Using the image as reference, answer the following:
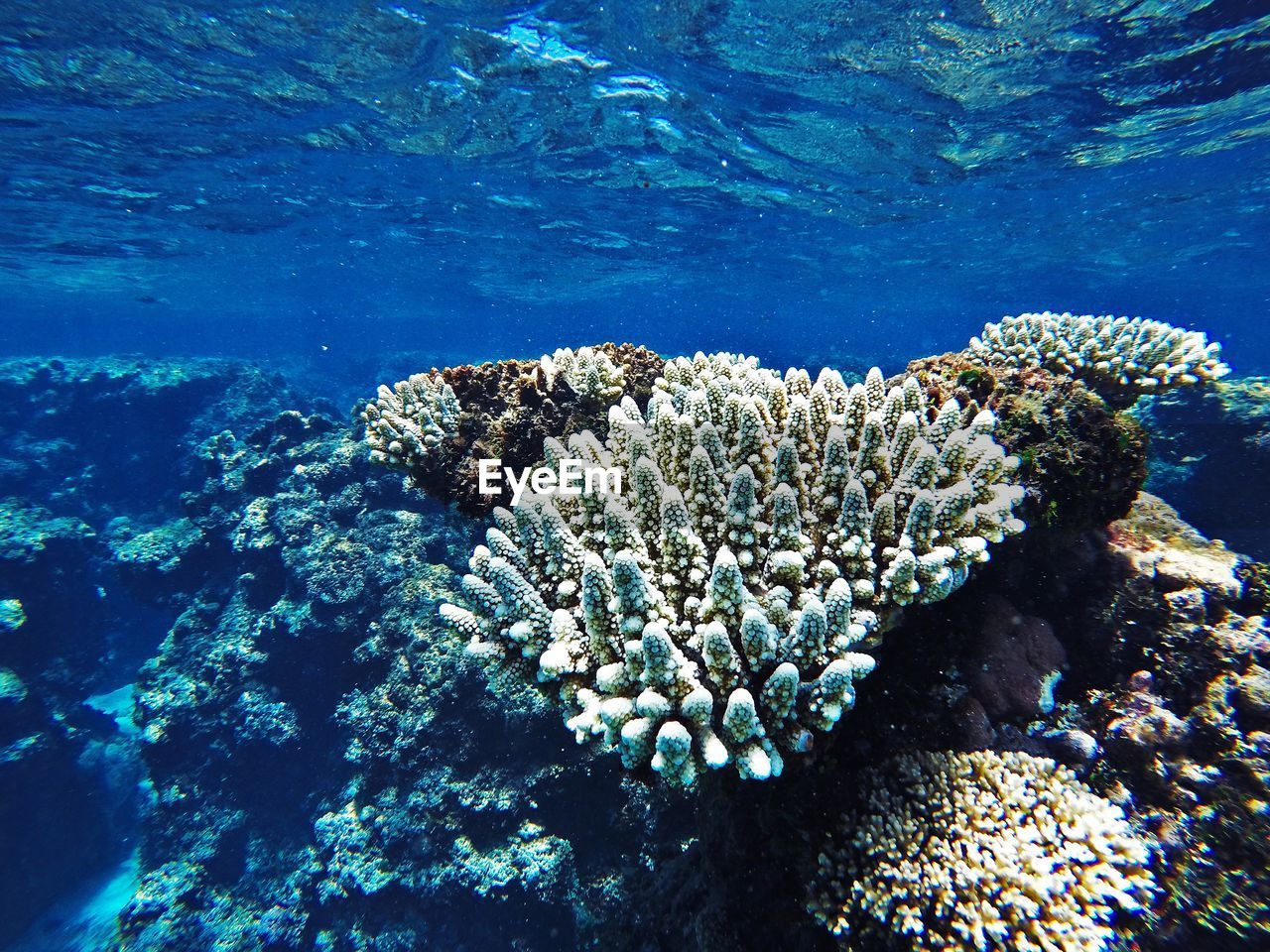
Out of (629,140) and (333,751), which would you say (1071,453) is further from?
(629,140)

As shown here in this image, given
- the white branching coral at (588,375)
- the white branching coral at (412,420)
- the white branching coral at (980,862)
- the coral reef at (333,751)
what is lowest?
the coral reef at (333,751)

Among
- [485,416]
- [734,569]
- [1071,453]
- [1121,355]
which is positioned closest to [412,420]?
[485,416]

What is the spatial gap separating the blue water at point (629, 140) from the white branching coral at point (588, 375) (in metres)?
12.1

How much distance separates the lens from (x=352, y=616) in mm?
9617

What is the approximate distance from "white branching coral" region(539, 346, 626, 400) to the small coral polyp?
167 centimetres

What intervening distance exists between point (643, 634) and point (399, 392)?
486 centimetres

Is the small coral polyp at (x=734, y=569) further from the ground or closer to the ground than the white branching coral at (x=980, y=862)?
further from the ground

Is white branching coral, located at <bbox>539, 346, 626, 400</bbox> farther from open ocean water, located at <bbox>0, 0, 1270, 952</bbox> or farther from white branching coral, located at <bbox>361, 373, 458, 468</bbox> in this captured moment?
white branching coral, located at <bbox>361, 373, 458, 468</bbox>

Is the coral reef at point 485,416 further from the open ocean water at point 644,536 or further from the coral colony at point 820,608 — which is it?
the coral colony at point 820,608

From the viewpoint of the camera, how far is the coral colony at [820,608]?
2328 mm

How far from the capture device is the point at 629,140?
65.1 feet

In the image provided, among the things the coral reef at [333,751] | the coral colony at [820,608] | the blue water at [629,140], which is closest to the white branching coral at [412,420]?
the coral reef at [333,751]

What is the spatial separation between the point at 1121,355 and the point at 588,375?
5518mm

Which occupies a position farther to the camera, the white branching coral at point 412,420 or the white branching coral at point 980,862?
the white branching coral at point 412,420
